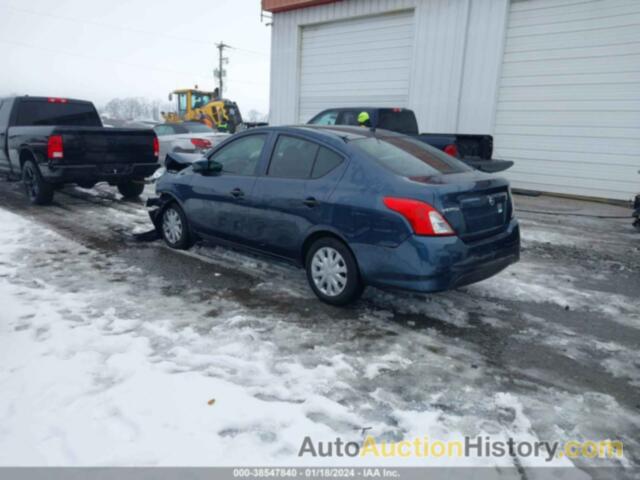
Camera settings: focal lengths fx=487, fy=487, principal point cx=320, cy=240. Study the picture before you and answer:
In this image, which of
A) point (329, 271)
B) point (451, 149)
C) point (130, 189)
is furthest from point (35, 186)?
point (451, 149)

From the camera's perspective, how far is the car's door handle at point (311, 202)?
4.55 metres

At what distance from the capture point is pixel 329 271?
4574 millimetres

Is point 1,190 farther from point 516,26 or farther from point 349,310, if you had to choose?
point 516,26

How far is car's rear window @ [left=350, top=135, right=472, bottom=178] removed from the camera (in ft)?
14.5

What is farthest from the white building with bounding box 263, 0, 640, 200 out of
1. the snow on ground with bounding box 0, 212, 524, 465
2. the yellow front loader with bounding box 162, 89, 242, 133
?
the yellow front loader with bounding box 162, 89, 242, 133

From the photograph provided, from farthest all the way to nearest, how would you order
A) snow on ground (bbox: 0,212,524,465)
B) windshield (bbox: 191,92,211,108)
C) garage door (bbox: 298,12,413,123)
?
windshield (bbox: 191,92,211,108) < garage door (bbox: 298,12,413,123) < snow on ground (bbox: 0,212,524,465)

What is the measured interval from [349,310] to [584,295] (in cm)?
258

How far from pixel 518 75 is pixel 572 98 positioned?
1444 millimetres

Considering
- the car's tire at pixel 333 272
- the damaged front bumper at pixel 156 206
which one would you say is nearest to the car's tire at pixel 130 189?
the damaged front bumper at pixel 156 206

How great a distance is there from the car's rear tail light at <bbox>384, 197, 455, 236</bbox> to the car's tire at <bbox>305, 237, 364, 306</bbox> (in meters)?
0.70

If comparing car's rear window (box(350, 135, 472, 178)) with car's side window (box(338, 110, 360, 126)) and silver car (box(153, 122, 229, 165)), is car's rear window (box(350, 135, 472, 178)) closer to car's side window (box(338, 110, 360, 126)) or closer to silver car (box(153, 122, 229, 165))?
car's side window (box(338, 110, 360, 126))

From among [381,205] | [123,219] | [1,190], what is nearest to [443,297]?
[381,205]

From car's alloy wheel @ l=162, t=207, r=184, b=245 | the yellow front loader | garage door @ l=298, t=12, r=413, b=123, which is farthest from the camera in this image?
the yellow front loader

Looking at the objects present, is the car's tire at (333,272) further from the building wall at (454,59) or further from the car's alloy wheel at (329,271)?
the building wall at (454,59)
